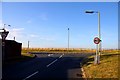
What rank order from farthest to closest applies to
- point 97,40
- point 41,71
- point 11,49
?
point 11,49
point 97,40
point 41,71

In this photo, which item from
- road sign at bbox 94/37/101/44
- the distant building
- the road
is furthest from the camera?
the distant building

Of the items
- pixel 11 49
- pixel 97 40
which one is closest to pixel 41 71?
pixel 97 40

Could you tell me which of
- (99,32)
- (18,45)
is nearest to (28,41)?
(18,45)

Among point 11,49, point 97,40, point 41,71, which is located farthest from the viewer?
point 11,49

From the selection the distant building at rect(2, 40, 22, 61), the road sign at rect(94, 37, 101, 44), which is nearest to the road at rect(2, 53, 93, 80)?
the road sign at rect(94, 37, 101, 44)

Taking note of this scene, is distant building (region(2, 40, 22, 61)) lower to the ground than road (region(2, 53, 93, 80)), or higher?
higher

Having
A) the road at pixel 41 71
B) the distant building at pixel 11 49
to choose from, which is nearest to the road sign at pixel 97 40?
the road at pixel 41 71

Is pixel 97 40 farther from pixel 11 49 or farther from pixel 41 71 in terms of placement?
pixel 11 49

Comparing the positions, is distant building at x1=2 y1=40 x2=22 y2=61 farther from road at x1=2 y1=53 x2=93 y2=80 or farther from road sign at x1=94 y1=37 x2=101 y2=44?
road sign at x1=94 y1=37 x2=101 y2=44

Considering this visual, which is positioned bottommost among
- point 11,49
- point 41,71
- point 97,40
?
point 41,71

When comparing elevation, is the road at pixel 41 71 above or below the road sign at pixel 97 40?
below

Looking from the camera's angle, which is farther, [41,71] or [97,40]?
[97,40]

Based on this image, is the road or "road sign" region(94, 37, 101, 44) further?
"road sign" region(94, 37, 101, 44)

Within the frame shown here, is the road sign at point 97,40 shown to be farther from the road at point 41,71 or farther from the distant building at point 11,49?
the distant building at point 11,49
